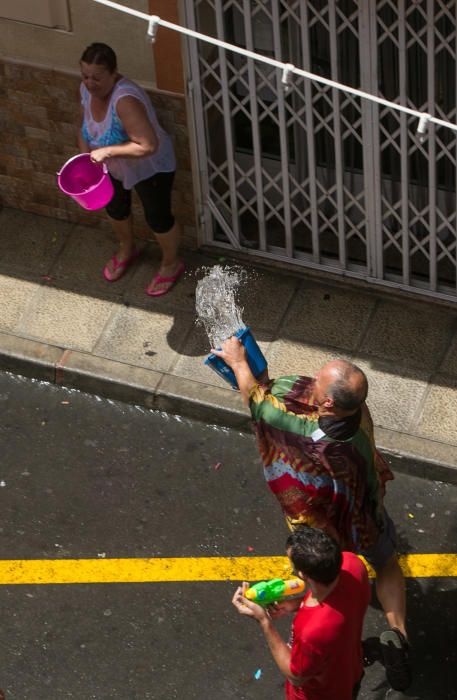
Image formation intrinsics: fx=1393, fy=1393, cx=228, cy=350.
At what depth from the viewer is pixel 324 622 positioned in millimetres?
5965

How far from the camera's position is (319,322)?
895 centimetres

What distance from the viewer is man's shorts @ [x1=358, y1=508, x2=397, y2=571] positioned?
713cm

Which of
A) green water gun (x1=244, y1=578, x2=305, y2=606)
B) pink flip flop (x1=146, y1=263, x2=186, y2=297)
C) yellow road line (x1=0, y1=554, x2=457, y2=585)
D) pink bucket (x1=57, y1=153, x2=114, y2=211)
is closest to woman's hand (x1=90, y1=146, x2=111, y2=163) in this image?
pink bucket (x1=57, y1=153, x2=114, y2=211)

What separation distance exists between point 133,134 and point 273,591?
311 cm

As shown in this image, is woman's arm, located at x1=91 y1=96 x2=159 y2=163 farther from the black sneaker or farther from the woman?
the black sneaker

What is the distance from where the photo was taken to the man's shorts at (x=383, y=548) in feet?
23.4

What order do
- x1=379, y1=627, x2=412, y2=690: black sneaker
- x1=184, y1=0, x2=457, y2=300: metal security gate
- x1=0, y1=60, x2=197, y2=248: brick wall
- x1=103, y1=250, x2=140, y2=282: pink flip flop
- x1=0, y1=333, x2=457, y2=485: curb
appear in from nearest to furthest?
x1=379, y1=627, x2=412, y2=690: black sneaker < x1=184, y1=0, x2=457, y2=300: metal security gate < x1=0, y1=333, x2=457, y2=485: curb < x1=0, y1=60, x2=197, y2=248: brick wall < x1=103, y1=250, x2=140, y2=282: pink flip flop

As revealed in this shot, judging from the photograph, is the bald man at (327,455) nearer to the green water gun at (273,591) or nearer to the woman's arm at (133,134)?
the green water gun at (273,591)

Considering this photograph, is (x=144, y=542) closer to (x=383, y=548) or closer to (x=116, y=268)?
(x=383, y=548)

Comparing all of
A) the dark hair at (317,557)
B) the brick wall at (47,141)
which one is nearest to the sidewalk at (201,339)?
the brick wall at (47,141)

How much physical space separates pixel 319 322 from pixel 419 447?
1.22 meters

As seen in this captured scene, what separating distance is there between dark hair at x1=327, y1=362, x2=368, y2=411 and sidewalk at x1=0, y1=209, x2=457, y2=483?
176 centimetres

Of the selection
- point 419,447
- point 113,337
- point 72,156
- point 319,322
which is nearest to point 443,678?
point 419,447

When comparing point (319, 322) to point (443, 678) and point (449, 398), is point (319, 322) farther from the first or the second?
point (443, 678)
